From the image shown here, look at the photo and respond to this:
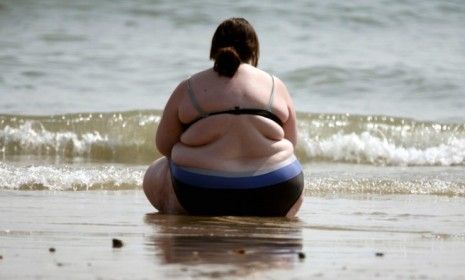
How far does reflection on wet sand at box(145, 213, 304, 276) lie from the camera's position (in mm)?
5195

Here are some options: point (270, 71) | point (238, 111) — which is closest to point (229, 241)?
point (238, 111)

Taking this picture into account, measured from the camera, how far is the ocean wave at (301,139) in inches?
479

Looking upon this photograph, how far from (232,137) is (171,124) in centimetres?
36

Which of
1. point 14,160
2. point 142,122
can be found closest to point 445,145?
point 142,122

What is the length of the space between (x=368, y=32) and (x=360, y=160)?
647 centimetres

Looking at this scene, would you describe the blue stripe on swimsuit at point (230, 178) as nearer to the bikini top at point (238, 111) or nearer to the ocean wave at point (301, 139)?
the bikini top at point (238, 111)

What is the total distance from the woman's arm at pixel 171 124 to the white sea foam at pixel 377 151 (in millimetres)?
5436

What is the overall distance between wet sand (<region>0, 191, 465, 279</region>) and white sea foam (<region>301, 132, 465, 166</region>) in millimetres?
3981

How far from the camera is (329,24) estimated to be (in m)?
18.4

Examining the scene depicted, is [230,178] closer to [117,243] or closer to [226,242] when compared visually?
[226,242]

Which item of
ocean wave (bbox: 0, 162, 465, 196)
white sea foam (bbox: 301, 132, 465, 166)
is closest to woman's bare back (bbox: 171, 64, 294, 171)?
ocean wave (bbox: 0, 162, 465, 196)

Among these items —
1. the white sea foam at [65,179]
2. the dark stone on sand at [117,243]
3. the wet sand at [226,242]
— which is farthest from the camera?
the white sea foam at [65,179]

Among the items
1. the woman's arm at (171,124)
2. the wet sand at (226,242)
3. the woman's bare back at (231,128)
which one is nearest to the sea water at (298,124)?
the wet sand at (226,242)

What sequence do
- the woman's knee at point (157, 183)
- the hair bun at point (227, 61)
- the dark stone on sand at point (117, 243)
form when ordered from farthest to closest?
the woman's knee at point (157, 183) → the hair bun at point (227, 61) → the dark stone on sand at point (117, 243)
